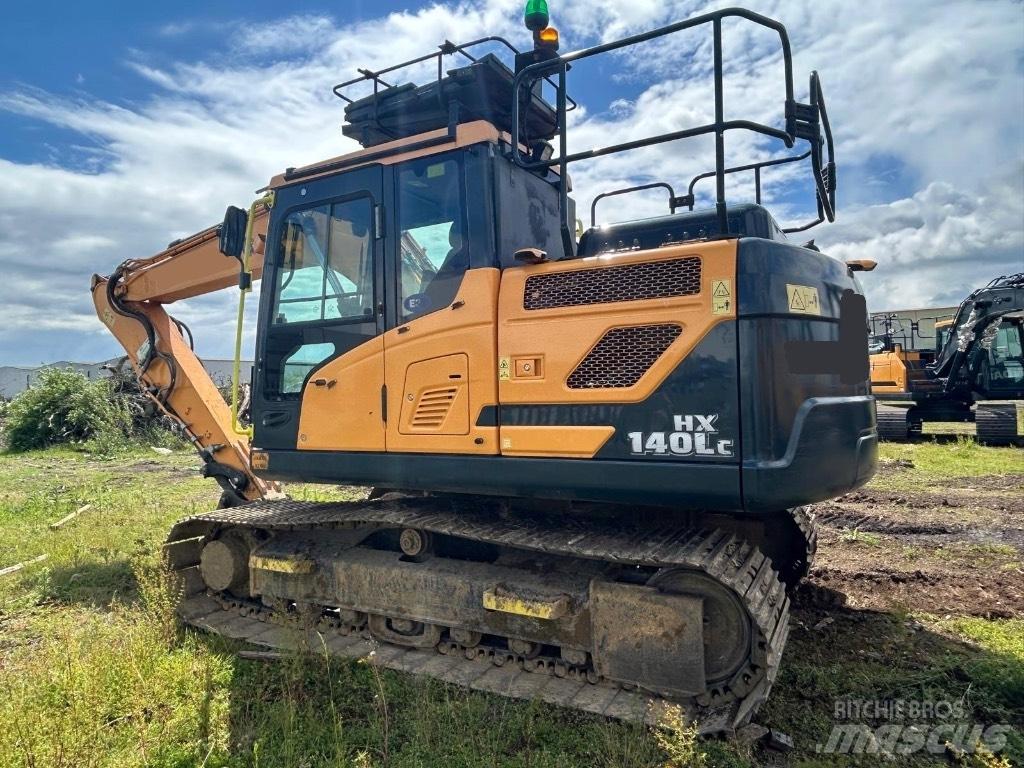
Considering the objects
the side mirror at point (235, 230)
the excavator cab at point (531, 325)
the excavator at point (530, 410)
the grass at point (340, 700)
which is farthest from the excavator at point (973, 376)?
the side mirror at point (235, 230)

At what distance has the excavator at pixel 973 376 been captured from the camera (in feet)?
47.5

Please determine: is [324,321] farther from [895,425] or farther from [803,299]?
[895,425]

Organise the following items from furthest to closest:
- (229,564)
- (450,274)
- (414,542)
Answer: (229,564)
(414,542)
(450,274)

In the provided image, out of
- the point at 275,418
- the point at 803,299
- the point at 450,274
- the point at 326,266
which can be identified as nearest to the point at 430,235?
the point at 450,274

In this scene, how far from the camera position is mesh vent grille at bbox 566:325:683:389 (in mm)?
3451

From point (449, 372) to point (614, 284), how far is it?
110 centimetres

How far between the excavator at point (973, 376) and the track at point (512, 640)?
11.9 metres

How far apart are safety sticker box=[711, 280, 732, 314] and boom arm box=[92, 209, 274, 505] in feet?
14.3

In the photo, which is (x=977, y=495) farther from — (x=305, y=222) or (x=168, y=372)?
(x=168, y=372)

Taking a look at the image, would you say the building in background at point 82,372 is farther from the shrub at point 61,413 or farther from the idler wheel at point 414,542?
the idler wheel at point 414,542

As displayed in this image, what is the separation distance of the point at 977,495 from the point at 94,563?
10.5 meters

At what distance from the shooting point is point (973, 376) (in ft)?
49.7

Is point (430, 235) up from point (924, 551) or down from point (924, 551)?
up

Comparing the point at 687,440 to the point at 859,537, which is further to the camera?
the point at 859,537
